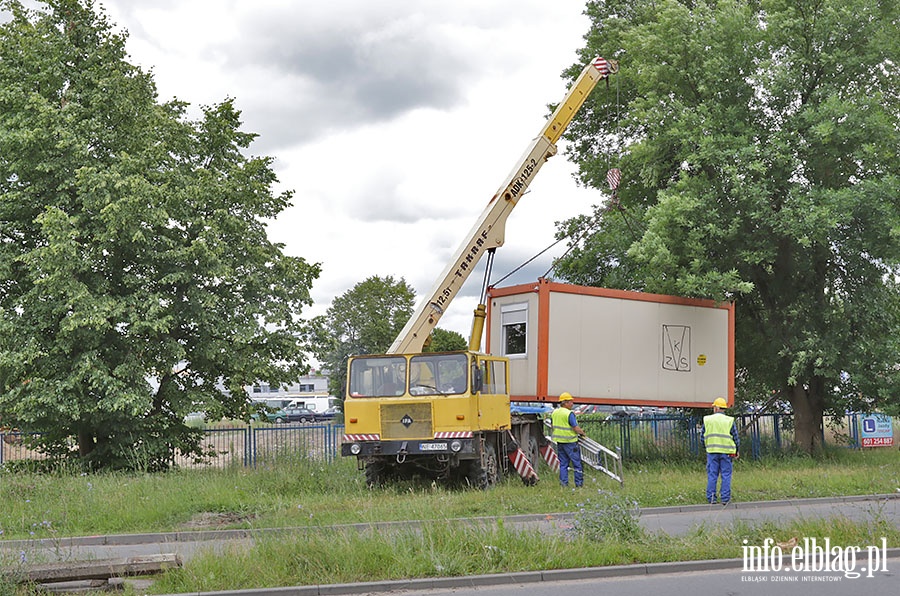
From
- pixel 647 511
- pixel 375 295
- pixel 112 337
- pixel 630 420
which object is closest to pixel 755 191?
pixel 630 420

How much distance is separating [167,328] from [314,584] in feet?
40.5

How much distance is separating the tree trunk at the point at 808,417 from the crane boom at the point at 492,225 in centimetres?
1001

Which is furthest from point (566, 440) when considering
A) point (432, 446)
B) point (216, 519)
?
point (216, 519)

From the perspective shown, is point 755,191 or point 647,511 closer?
point 647,511

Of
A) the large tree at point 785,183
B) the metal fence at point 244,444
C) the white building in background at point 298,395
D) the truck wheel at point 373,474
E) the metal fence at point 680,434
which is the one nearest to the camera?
the truck wheel at point 373,474

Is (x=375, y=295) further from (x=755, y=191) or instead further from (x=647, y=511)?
(x=647, y=511)

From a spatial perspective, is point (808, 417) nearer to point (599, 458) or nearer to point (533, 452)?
point (533, 452)

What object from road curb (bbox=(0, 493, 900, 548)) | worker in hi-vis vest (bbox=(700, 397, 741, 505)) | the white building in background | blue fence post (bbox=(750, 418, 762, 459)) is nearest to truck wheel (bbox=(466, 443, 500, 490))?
road curb (bbox=(0, 493, 900, 548))

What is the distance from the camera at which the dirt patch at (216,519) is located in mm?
12227

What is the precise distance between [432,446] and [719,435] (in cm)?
478

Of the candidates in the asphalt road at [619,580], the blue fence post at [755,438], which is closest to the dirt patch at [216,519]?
the asphalt road at [619,580]

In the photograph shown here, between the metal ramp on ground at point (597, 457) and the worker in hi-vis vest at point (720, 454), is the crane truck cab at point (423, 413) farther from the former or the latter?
the worker in hi-vis vest at point (720, 454)

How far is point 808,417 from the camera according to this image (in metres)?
23.6

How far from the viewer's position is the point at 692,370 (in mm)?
20703
